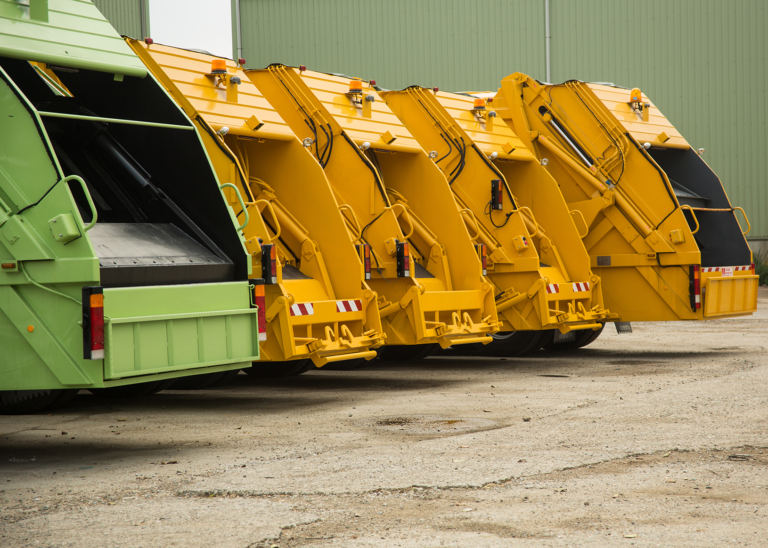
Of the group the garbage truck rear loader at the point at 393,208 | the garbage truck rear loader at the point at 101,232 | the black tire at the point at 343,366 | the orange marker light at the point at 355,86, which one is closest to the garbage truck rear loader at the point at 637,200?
the garbage truck rear loader at the point at 393,208

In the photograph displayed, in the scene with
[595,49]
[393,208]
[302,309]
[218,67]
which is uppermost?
[595,49]

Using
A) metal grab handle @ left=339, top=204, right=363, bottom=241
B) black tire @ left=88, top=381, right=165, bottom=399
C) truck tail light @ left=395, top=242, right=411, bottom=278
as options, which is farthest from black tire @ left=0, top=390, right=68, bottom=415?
truck tail light @ left=395, top=242, right=411, bottom=278

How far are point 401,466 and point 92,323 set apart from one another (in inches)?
67.4

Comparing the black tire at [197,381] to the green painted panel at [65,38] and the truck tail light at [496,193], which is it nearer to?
the green painted panel at [65,38]

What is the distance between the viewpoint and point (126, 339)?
5035 millimetres

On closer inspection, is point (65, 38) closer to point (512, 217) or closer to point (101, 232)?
point (101, 232)

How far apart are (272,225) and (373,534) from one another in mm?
4453

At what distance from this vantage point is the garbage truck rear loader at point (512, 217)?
32.4 ft

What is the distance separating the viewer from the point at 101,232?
5629 millimetres

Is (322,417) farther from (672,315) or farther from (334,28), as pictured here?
(334,28)

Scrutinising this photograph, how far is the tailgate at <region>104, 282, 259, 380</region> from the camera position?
500cm

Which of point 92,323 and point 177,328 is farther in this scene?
point 177,328

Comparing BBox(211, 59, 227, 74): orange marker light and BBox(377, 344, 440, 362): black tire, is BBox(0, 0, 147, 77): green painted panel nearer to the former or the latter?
BBox(211, 59, 227, 74): orange marker light

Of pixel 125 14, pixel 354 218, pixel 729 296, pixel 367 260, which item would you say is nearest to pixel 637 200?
pixel 729 296
